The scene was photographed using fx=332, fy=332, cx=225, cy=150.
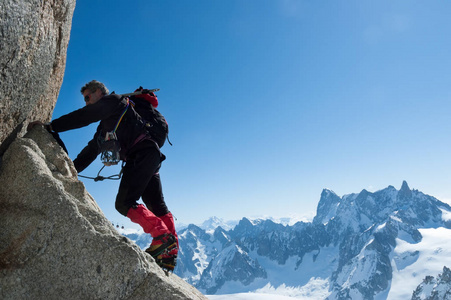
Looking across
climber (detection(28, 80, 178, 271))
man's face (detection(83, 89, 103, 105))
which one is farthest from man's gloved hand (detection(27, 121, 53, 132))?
man's face (detection(83, 89, 103, 105))

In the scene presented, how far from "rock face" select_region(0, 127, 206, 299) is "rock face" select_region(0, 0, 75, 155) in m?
1.00

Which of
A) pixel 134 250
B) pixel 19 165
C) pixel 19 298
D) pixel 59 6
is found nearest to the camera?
pixel 19 298

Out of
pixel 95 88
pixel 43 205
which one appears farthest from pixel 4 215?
pixel 95 88

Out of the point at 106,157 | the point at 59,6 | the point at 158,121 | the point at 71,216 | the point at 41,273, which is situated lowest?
the point at 41,273

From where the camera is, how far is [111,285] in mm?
3883

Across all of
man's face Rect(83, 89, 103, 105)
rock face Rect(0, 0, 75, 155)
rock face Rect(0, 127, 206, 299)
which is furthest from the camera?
man's face Rect(83, 89, 103, 105)

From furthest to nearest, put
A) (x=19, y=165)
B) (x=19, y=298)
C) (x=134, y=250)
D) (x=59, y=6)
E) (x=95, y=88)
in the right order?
(x=95, y=88)
(x=59, y=6)
(x=19, y=165)
(x=134, y=250)
(x=19, y=298)

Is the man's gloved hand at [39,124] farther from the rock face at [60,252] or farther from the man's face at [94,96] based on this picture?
the rock face at [60,252]

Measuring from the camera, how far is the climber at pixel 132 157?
17.0ft

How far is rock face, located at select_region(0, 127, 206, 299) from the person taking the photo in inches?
151

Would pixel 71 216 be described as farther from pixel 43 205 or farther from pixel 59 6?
pixel 59 6

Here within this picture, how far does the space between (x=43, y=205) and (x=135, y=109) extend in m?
2.41

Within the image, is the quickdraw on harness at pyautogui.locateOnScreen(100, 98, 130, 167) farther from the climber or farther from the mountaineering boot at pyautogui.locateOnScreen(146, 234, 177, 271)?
the mountaineering boot at pyautogui.locateOnScreen(146, 234, 177, 271)

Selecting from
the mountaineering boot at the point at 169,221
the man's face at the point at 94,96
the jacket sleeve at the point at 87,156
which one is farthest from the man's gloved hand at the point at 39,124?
the mountaineering boot at the point at 169,221
